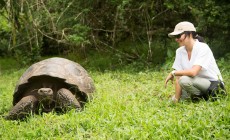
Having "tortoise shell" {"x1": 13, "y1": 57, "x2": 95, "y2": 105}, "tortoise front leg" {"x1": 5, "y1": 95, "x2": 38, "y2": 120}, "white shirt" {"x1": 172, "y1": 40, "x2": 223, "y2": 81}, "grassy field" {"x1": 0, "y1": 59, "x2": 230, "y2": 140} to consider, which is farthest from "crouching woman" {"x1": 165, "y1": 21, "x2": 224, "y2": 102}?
"tortoise front leg" {"x1": 5, "y1": 95, "x2": 38, "y2": 120}

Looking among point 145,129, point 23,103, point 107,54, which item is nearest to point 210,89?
point 145,129

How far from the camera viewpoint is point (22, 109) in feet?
13.4

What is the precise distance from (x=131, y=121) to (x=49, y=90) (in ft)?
3.96

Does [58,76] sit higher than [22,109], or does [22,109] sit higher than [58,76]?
[58,76]

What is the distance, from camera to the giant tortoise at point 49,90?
4082mm

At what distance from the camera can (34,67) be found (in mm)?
4516

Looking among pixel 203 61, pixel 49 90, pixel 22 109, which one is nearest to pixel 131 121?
pixel 203 61

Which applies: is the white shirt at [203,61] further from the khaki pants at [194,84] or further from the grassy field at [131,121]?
the grassy field at [131,121]

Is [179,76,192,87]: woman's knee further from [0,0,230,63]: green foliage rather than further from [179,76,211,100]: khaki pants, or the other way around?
[0,0,230,63]: green foliage

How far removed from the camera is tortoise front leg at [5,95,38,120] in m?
4.07

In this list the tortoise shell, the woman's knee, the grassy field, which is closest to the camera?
the grassy field

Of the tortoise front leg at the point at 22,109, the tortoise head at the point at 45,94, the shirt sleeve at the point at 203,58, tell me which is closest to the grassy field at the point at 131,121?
the tortoise front leg at the point at 22,109

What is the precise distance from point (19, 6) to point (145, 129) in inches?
244

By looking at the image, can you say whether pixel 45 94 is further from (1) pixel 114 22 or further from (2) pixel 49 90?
(1) pixel 114 22
